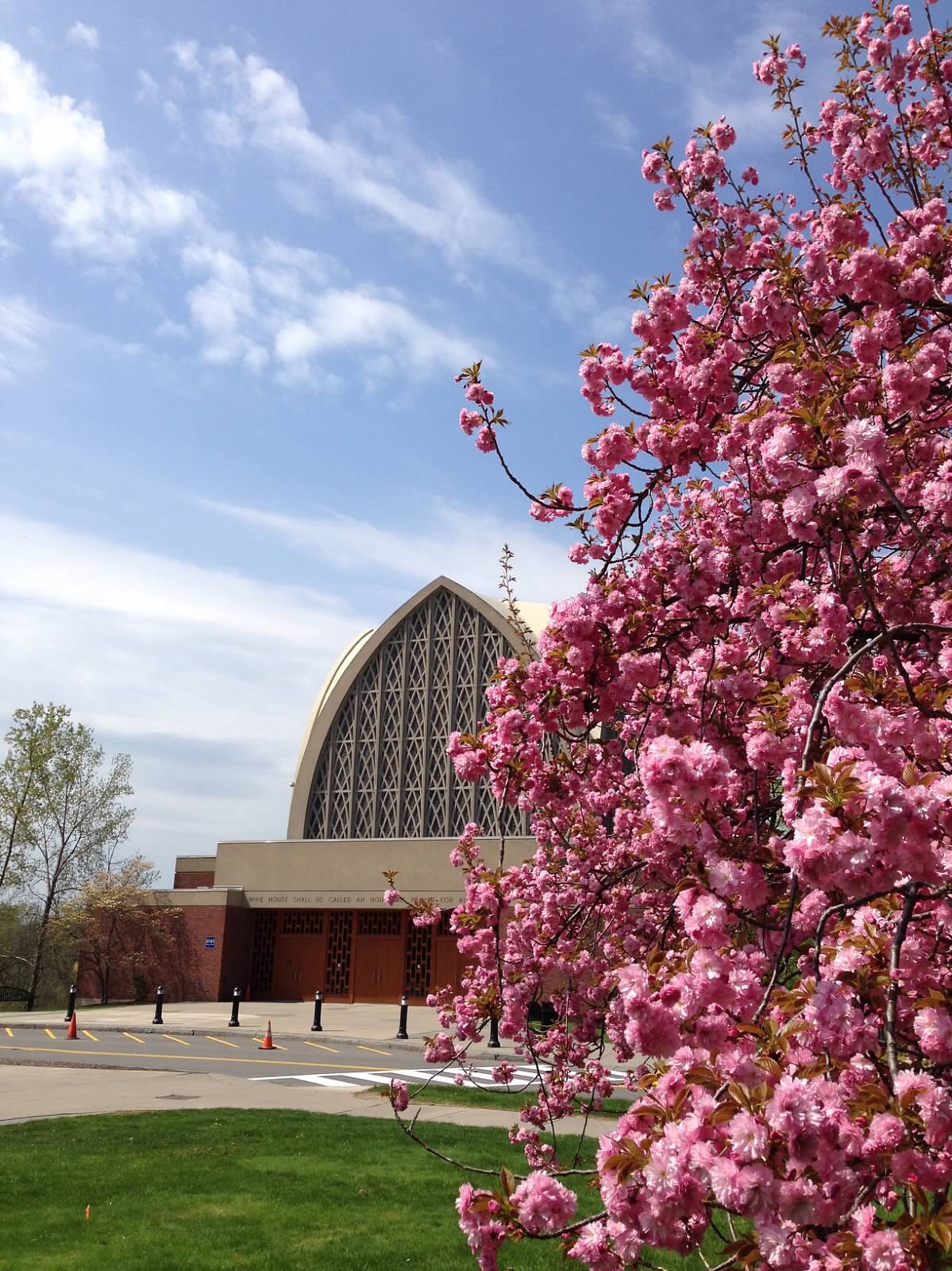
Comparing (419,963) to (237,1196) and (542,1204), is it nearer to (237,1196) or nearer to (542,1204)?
(237,1196)

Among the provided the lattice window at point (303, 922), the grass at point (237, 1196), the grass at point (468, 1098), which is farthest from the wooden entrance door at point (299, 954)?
the grass at point (237, 1196)

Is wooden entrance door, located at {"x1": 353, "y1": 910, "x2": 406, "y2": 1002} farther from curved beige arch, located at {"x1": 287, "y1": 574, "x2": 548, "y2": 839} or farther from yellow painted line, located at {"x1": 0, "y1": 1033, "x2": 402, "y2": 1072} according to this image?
yellow painted line, located at {"x1": 0, "y1": 1033, "x2": 402, "y2": 1072}

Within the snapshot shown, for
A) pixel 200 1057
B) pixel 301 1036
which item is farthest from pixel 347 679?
pixel 200 1057

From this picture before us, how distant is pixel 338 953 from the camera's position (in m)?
35.7

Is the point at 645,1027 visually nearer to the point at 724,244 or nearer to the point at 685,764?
the point at 685,764

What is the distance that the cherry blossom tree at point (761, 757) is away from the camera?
2.29m

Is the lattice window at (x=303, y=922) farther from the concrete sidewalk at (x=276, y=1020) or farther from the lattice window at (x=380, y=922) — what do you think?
the concrete sidewalk at (x=276, y=1020)

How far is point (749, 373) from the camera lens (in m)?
5.28

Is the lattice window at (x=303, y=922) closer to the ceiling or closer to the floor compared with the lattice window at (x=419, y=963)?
closer to the ceiling

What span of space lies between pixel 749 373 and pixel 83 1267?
6.10 metres

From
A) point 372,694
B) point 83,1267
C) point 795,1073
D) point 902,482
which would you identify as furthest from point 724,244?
point 372,694

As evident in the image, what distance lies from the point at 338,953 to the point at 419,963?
3.29 m

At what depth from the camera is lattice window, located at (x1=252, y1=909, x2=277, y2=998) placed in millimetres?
36375

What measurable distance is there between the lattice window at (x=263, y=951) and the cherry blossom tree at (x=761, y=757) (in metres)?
30.5
